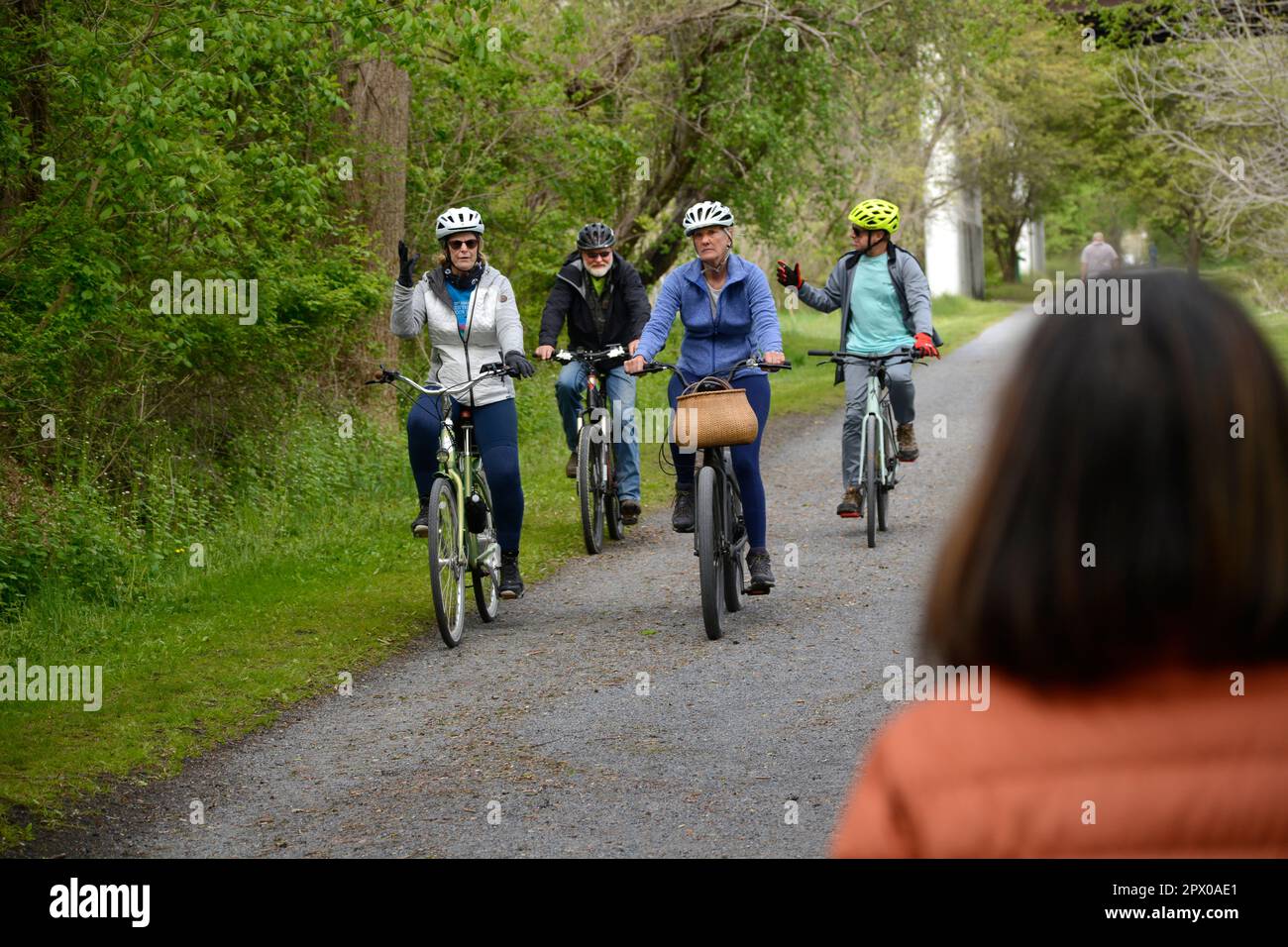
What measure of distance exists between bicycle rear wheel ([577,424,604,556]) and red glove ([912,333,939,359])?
7.46 ft

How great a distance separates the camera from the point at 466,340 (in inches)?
364

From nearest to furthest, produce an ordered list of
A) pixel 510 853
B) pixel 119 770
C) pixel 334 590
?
pixel 510 853, pixel 119 770, pixel 334 590

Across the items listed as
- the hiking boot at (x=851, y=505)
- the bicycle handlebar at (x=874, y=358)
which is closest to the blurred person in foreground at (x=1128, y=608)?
the bicycle handlebar at (x=874, y=358)

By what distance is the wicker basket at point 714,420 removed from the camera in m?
8.48

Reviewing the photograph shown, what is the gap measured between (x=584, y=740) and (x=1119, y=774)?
17.4ft

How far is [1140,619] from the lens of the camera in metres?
1.58

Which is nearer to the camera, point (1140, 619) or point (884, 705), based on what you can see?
point (1140, 619)

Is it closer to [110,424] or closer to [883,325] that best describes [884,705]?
[883,325]

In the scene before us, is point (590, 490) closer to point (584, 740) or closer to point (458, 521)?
point (458, 521)

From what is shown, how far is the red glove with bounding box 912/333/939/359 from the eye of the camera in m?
10.9

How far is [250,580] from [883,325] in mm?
4642

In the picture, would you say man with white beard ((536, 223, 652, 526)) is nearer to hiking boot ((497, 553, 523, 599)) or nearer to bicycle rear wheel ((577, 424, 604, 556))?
bicycle rear wheel ((577, 424, 604, 556))
